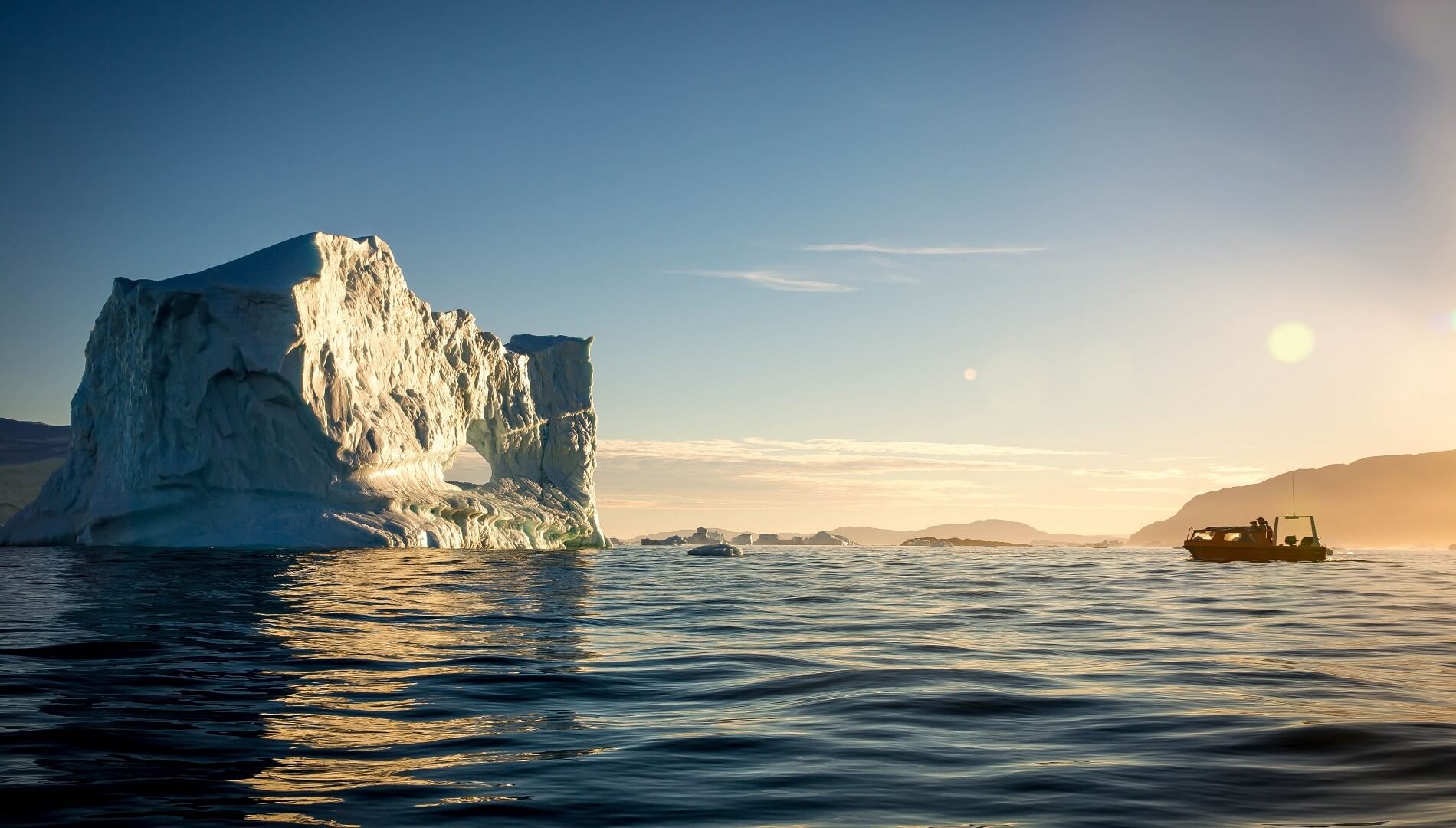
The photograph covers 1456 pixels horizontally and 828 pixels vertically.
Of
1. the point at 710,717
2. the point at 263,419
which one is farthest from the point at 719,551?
the point at 710,717

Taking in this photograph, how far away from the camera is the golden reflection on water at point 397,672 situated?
5.27m

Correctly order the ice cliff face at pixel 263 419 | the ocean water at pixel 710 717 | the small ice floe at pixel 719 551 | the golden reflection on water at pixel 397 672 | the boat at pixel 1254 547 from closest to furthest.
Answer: the ocean water at pixel 710 717 < the golden reflection on water at pixel 397 672 < the ice cliff face at pixel 263 419 < the boat at pixel 1254 547 < the small ice floe at pixel 719 551

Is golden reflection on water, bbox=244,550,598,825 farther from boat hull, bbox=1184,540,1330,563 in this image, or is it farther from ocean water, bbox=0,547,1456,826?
boat hull, bbox=1184,540,1330,563

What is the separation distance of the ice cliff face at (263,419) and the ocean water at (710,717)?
81.7ft

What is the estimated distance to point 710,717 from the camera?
7.17 m

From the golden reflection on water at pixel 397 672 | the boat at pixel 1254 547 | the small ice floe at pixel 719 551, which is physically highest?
the boat at pixel 1254 547

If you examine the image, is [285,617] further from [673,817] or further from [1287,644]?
[1287,644]

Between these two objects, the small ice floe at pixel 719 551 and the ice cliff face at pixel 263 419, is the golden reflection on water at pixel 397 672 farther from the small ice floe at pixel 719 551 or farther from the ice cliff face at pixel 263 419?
the small ice floe at pixel 719 551

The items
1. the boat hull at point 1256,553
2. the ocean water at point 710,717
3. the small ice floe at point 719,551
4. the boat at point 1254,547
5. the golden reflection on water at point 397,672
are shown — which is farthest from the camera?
the small ice floe at point 719,551

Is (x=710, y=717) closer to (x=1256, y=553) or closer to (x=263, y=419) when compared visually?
(x=263, y=419)

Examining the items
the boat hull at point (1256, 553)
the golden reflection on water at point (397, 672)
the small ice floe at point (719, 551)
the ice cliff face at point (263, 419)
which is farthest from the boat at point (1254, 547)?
the golden reflection on water at point (397, 672)

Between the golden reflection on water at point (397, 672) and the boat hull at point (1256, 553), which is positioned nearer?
the golden reflection on water at point (397, 672)

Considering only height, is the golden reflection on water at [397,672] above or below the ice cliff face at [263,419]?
below

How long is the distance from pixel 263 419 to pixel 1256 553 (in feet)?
154
